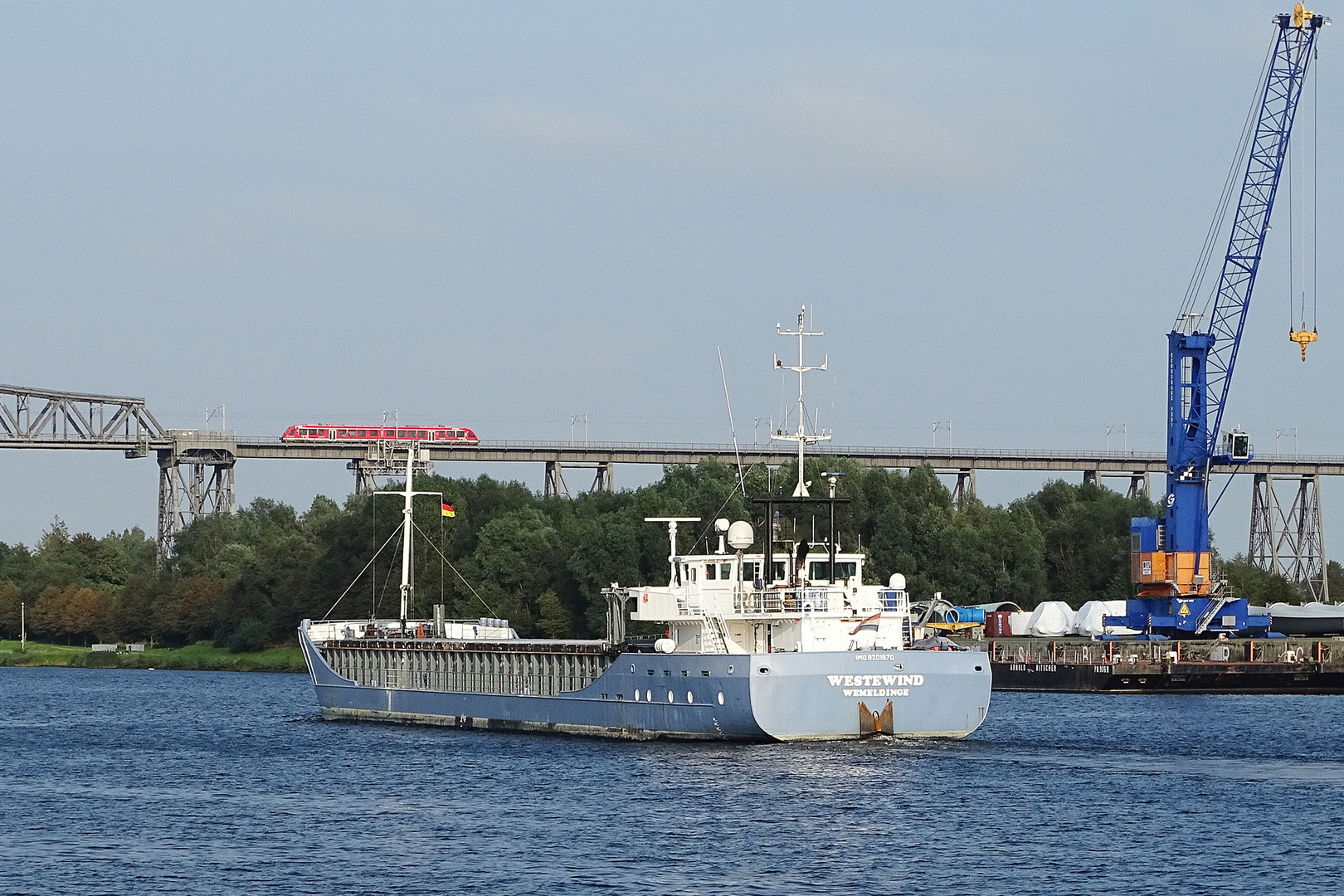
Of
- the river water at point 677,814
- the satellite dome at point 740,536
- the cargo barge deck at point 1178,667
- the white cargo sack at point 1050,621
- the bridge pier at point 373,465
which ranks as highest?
the bridge pier at point 373,465

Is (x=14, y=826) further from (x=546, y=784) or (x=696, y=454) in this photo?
(x=696, y=454)

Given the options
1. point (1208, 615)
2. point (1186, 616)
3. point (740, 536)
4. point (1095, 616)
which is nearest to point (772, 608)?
point (740, 536)

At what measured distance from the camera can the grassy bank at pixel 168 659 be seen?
515 feet

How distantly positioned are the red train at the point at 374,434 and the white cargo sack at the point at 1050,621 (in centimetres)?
7484

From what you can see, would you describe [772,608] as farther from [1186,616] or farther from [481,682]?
[1186,616]

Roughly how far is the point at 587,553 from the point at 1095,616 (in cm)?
3558

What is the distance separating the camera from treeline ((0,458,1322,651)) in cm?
13850

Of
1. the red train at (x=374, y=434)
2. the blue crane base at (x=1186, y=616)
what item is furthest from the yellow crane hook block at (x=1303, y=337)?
the red train at (x=374, y=434)

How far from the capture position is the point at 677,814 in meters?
51.1

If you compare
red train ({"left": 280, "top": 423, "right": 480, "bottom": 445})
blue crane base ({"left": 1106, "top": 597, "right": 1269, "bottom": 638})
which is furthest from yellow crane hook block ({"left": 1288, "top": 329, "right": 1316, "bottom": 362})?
red train ({"left": 280, "top": 423, "right": 480, "bottom": 445})

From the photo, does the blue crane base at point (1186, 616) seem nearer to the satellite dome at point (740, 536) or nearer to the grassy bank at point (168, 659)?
the satellite dome at point (740, 536)

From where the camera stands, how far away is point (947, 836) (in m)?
47.6

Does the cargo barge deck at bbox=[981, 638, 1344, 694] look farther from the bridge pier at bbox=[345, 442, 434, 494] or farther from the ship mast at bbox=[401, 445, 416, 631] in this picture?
the bridge pier at bbox=[345, 442, 434, 494]

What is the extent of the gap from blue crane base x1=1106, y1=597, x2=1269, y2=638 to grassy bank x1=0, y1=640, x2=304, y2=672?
68358 millimetres
